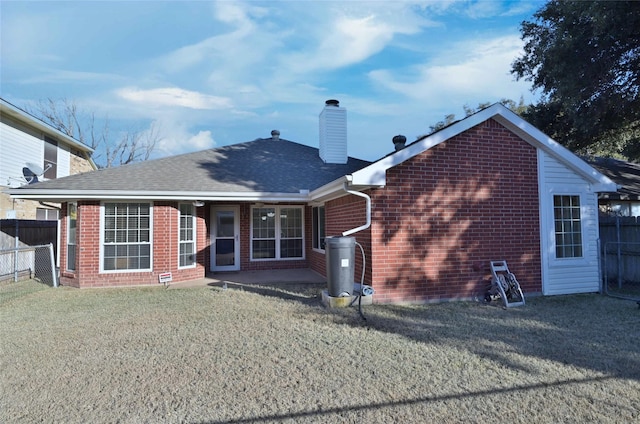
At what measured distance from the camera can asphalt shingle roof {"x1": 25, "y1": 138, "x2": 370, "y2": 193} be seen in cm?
953

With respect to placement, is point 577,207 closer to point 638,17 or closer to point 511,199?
point 511,199

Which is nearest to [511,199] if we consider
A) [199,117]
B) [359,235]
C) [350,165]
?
[359,235]

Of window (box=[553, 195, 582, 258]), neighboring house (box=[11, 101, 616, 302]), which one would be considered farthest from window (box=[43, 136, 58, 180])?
window (box=[553, 195, 582, 258])

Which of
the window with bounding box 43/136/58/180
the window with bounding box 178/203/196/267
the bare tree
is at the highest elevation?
the bare tree

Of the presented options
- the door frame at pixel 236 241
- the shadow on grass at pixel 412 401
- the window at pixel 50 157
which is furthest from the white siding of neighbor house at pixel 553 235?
the window at pixel 50 157

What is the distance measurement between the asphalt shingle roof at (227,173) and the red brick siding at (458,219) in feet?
13.4

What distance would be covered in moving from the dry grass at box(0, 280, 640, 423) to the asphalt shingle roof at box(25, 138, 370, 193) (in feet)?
12.0

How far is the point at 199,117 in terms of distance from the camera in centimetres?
2827

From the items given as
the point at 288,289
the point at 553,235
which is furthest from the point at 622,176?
the point at 288,289

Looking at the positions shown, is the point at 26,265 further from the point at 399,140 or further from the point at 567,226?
the point at 567,226

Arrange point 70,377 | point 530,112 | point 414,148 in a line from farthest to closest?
point 530,112, point 414,148, point 70,377

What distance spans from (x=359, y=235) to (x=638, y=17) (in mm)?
9986

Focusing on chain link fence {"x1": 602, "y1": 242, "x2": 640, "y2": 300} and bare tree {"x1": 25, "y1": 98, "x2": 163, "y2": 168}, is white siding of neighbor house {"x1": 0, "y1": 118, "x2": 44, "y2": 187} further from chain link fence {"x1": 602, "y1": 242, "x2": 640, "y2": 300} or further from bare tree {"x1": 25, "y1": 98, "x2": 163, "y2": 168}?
chain link fence {"x1": 602, "y1": 242, "x2": 640, "y2": 300}

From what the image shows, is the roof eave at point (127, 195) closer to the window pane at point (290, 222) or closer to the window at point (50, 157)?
the window pane at point (290, 222)
